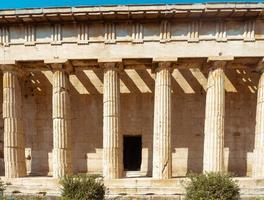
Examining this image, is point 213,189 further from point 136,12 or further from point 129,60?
→ point 136,12

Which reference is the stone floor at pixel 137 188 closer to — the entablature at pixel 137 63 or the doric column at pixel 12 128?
the doric column at pixel 12 128

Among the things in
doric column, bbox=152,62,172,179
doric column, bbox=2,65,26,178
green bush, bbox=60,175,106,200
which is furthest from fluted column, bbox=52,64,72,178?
doric column, bbox=152,62,172,179

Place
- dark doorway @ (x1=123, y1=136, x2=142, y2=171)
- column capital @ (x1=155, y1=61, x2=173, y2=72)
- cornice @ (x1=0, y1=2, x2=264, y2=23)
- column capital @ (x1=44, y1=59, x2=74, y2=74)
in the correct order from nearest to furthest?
cornice @ (x1=0, y1=2, x2=264, y2=23), column capital @ (x1=155, y1=61, x2=173, y2=72), column capital @ (x1=44, y1=59, x2=74, y2=74), dark doorway @ (x1=123, y1=136, x2=142, y2=171)

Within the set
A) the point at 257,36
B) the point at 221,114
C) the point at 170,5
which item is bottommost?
the point at 221,114

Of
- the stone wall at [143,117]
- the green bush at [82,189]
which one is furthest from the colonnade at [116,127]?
the green bush at [82,189]

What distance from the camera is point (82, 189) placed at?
12.6 meters

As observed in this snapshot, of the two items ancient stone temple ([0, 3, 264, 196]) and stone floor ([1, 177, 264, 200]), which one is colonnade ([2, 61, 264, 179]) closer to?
ancient stone temple ([0, 3, 264, 196])

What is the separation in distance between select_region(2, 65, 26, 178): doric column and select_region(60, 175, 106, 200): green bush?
574 cm

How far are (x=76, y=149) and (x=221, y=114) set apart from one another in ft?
32.4

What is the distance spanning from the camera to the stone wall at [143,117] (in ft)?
67.9

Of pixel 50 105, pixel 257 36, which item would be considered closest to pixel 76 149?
pixel 50 105

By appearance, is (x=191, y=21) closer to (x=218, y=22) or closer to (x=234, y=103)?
(x=218, y=22)

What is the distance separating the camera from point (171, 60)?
1708 cm

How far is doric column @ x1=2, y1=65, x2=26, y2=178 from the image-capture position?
17.4m
